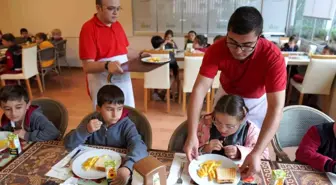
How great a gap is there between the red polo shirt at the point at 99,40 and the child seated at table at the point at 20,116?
44cm

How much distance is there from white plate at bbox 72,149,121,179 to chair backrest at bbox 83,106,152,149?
306mm

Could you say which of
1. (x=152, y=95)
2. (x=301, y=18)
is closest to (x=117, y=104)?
(x=152, y=95)

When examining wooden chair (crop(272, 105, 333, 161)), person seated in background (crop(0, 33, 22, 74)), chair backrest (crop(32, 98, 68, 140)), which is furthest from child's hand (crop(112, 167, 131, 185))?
person seated in background (crop(0, 33, 22, 74))

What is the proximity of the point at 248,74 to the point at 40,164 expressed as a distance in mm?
1077

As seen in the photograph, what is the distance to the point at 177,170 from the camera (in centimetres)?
112

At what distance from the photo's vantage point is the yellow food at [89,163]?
1.12 m

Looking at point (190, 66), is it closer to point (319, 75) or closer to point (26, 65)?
point (319, 75)

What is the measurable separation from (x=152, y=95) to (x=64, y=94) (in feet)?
4.84

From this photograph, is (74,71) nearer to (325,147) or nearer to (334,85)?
(334,85)

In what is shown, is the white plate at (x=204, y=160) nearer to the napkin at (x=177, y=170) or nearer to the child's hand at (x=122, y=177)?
the napkin at (x=177, y=170)

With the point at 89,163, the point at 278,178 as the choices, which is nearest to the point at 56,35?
the point at 89,163

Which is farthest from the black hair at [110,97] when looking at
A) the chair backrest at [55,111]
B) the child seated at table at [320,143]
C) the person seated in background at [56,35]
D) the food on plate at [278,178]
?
the person seated in background at [56,35]

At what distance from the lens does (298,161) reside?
4.09 ft

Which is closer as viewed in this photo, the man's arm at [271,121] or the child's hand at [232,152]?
the man's arm at [271,121]
